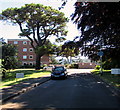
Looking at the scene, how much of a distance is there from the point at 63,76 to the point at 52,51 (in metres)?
20.8

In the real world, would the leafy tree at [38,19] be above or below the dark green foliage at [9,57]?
above

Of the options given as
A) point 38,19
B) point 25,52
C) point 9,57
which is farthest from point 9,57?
point 25,52

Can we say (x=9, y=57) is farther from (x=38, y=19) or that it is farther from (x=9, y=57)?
(x=38, y=19)

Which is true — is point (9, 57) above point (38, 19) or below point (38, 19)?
below

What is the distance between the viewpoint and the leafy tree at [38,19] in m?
36.7

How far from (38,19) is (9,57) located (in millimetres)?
16035

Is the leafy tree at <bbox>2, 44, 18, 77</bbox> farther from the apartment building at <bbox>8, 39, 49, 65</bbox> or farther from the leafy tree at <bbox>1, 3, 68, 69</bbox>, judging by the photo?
the apartment building at <bbox>8, 39, 49, 65</bbox>

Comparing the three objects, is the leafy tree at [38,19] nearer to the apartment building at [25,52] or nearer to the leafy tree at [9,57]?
the leafy tree at [9,57]

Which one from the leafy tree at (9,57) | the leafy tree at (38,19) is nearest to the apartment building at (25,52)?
the leafy tree at (38,19)

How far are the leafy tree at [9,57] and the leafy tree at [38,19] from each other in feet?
41.9

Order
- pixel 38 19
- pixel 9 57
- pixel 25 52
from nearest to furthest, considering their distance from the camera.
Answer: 1. pixel 9 57
2. pixel 38 19
3. pixel 25 52

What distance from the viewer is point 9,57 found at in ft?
77.3

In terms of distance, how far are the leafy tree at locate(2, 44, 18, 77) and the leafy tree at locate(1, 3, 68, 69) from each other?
12780 millimetres

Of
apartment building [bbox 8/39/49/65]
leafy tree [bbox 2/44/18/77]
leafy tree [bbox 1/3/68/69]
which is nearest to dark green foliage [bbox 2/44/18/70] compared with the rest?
leafy tree [bbox 2/44/18/77]
